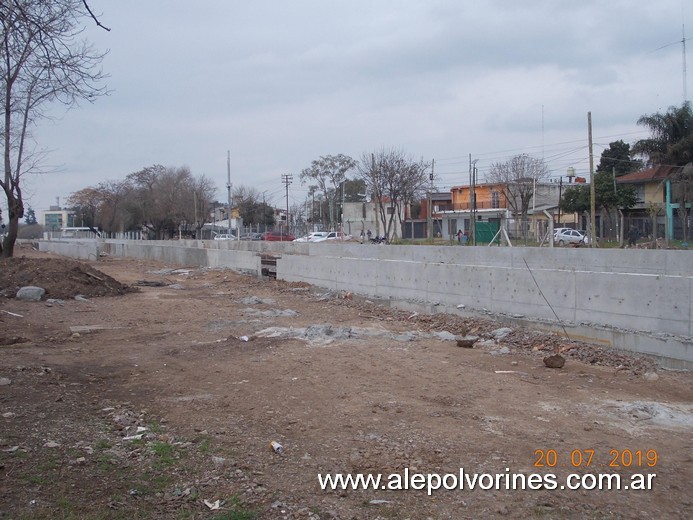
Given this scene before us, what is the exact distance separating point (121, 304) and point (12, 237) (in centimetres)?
1535

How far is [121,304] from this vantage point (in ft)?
64.1

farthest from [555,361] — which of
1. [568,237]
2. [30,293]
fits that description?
[568,237]

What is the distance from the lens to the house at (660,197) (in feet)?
139

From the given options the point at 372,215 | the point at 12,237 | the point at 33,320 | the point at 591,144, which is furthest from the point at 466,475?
the point at 372,215

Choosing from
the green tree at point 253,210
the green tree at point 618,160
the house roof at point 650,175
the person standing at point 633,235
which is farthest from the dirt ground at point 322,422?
the green tree at point 253,210

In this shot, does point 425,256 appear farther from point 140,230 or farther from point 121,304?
point 140,230

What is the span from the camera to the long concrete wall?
1018cm

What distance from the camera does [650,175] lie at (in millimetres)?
52125

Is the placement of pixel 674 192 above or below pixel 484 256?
above

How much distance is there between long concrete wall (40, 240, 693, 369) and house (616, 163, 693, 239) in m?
18.0

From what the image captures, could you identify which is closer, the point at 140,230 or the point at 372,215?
the point at 372,215

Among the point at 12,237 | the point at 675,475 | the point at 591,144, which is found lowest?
the point at 675,475
